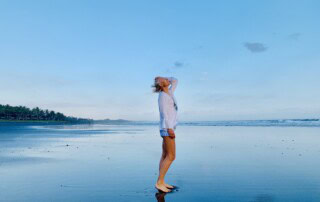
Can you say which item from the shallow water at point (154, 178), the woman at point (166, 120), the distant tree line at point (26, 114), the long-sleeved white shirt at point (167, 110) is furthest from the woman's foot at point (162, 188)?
the distant tree line at point (26, 114)

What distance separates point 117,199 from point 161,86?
88.4 inches

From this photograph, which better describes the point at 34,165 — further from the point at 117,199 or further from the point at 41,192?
the point at 117,199

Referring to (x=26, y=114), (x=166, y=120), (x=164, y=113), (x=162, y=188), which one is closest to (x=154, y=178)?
(x=162, y=188)

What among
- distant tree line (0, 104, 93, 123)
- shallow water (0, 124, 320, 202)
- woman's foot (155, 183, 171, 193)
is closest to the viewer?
shallow water (0, 124, 320, 202)

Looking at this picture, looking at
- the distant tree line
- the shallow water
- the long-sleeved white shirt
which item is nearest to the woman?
the long-sleeved white shirt

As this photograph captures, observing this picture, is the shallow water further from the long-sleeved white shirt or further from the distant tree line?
the distant tree line

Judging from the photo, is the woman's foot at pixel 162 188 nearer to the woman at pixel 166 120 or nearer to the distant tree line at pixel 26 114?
the woman at pixel 166 120

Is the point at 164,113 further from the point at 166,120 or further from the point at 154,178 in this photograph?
the point at 154,178

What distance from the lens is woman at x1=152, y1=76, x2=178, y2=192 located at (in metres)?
5.34

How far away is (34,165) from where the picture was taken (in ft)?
26.0

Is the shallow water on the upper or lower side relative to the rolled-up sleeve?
lower

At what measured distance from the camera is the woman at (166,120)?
210 inches

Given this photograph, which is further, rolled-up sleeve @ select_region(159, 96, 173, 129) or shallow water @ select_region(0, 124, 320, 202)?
rolled-up sleeve @ select_region(159, 96, 173, 129)

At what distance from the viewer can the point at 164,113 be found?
534cm
